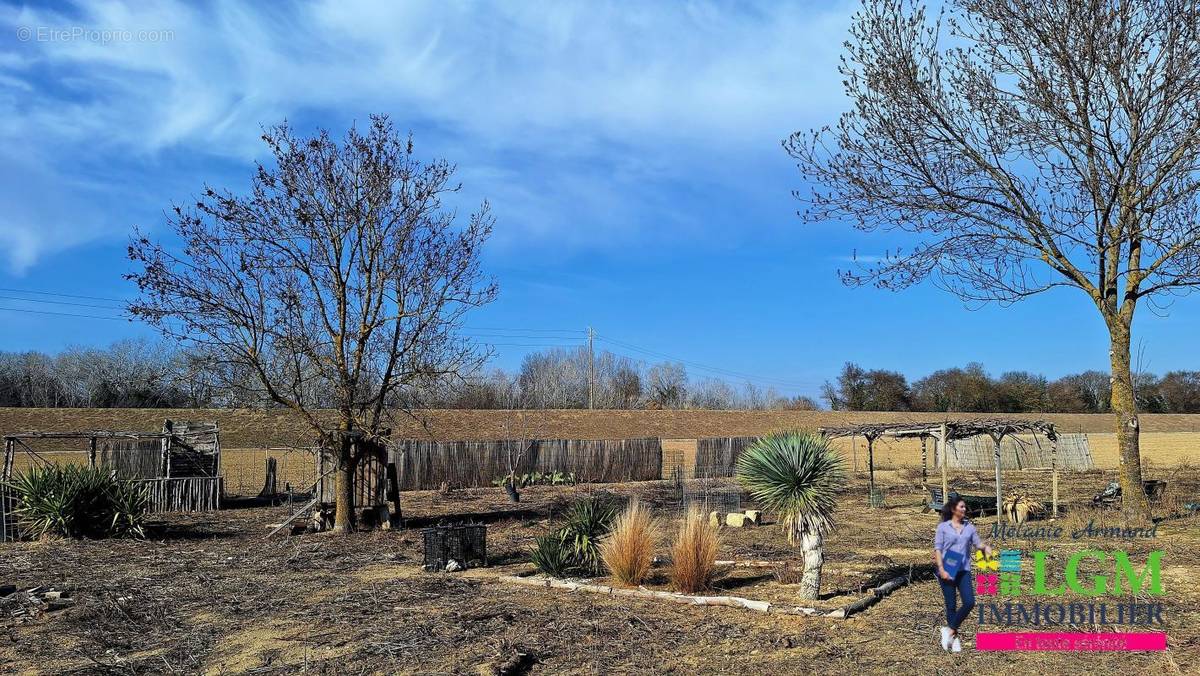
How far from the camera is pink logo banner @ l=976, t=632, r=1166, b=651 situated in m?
6.86

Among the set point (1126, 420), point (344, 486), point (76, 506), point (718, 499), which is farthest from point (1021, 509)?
point (76, 506)

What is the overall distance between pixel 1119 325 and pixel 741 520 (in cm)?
716

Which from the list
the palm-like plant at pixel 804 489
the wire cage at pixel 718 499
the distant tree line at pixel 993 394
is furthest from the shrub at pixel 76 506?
the distant tree line at pixel 993 394

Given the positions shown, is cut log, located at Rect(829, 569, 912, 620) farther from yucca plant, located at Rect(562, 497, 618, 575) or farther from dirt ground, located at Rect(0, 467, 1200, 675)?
yucca plant, located at Rect(562, 497, 618, 575)

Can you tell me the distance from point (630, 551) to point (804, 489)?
2139mm

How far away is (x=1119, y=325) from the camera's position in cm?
1418

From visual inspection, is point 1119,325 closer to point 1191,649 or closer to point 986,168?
point 986,168

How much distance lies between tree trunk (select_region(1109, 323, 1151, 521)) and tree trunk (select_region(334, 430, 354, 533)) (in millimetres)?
13035

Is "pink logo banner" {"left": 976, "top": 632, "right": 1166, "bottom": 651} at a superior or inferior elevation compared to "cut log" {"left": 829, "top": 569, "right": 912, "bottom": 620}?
superior

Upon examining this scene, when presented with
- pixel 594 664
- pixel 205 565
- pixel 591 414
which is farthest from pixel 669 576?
pixel 591 414

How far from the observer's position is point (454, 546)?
460 inches

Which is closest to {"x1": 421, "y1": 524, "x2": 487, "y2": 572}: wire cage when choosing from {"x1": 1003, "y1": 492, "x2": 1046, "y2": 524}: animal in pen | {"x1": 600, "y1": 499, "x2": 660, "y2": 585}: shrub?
{"x1": 600, "y1": 499, "x2": 660, "y2": 585}: shrub

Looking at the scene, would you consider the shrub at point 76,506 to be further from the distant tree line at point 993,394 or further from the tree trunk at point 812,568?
the distant tree line at point 993,394

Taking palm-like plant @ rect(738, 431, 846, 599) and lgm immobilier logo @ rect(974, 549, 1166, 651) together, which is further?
palm-like plant @ rect(738, 431, 846, 599)
